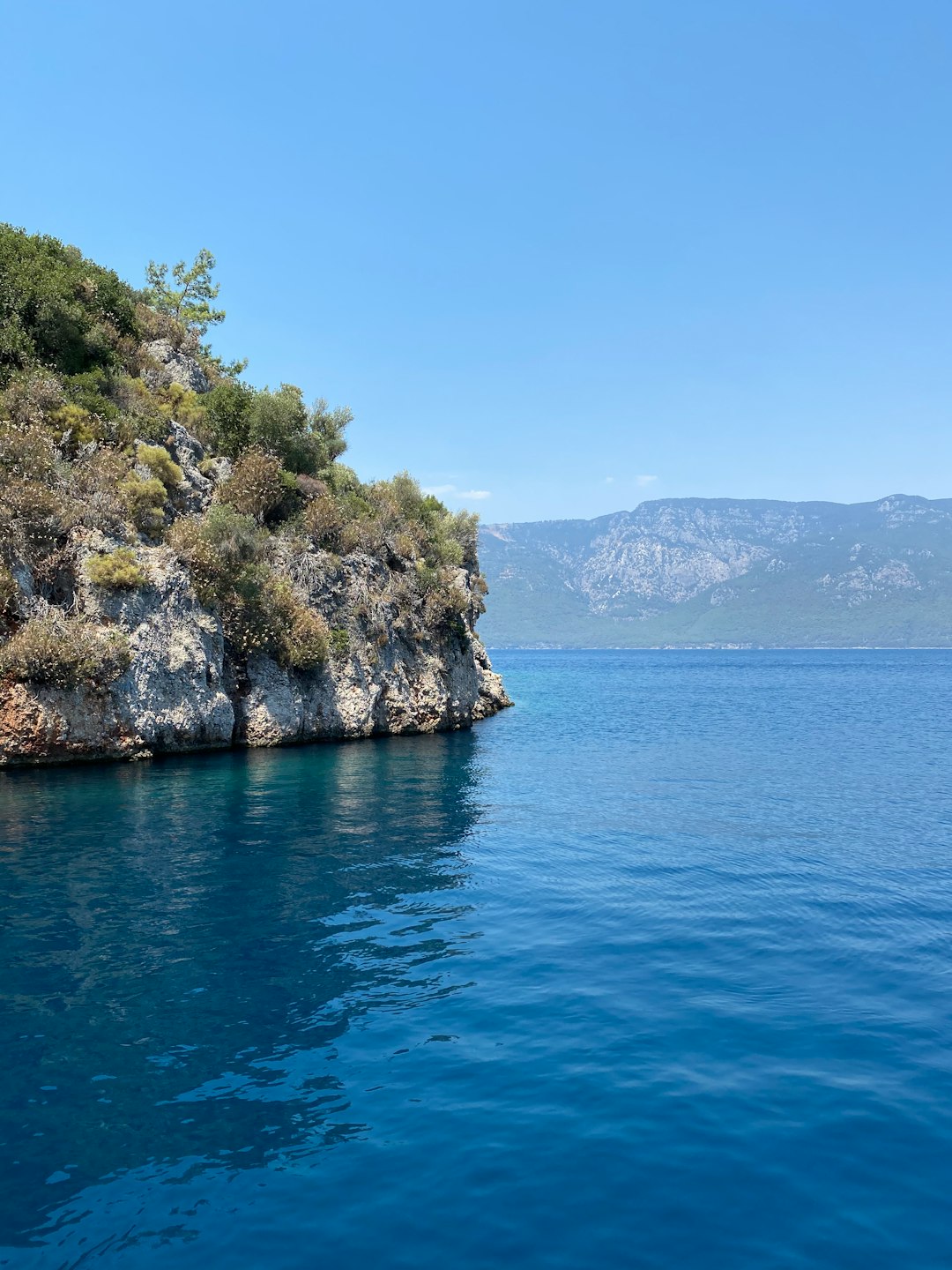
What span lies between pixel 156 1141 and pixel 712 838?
52.3 feet

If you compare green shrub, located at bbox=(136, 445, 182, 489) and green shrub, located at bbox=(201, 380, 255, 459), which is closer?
green shrub, located at bbox=(136, 445, 182, 489)

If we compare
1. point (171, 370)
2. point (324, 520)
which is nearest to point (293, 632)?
point (324, 520)

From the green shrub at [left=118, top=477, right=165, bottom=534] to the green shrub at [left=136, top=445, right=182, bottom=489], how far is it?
1.74 m

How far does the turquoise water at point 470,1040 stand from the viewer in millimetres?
6691

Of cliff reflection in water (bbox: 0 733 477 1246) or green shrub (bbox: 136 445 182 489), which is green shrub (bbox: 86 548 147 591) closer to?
green shrub (bbox: 136 445 182 489)

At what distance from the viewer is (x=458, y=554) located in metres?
51.2

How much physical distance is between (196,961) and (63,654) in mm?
18859

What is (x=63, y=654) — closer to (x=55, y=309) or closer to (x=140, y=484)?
(x=140, y=484)

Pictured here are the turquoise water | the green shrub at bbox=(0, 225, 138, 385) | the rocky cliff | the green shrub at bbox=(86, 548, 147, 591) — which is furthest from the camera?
the green shrub at bbox=(0, 225, 138, 385)

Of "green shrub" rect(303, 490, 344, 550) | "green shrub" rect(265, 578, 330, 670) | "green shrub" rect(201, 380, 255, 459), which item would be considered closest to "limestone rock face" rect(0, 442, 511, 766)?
"green shrub" rect(265, 578, 330, 670)

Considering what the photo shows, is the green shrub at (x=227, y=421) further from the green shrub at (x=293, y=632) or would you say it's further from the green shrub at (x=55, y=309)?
the green shrub at (x=293, y=632)

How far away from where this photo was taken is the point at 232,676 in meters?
35.7

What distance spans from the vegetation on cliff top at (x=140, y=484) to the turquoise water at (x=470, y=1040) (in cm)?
1029

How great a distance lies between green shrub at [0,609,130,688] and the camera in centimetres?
2730
